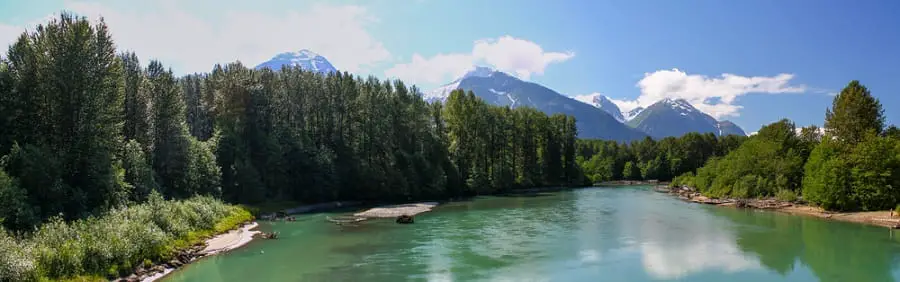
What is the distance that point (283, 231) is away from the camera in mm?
50188

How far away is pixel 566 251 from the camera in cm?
3941

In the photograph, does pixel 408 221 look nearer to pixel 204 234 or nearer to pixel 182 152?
pixel 204 234

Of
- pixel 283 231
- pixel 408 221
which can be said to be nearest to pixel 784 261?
pixel 408 221

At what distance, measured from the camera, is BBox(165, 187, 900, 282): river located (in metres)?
32.3

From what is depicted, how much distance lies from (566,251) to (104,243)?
27.7m

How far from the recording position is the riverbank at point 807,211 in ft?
182

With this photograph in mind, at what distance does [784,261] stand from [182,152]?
5255cm

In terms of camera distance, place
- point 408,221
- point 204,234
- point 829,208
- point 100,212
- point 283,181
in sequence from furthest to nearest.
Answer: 1. point 283,181
2. point 829,208
3. point 408,221
4. point 204,234
5. point 100,212

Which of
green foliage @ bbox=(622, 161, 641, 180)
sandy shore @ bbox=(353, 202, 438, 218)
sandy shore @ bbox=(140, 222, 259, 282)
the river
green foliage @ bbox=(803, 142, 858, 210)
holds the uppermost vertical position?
green foliage @ bbox=(622, 161, 641, 180)

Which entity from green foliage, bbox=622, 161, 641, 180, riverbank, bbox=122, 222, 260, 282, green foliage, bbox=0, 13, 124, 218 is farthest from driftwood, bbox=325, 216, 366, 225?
green foliage, bbox=622, 161, 641, 180

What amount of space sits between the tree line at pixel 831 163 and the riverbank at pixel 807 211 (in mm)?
1430

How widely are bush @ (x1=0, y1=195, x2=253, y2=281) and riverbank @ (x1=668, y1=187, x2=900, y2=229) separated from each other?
6014cm

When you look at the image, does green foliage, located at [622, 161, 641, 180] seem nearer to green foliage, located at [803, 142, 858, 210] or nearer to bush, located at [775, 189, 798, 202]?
bush, located at [775, 189, 798, 202]

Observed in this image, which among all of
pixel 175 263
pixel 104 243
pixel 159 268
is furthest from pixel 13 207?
pixel 175 263
